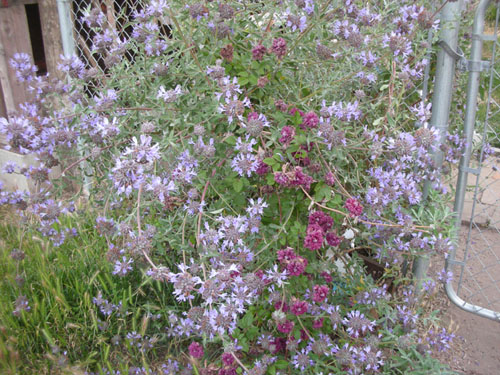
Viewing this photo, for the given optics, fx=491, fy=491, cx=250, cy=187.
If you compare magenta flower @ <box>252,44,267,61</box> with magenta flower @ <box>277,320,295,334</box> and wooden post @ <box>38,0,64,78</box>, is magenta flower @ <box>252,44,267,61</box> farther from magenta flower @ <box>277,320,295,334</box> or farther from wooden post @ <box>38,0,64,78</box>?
wooden post @ <box>38,0,64,78</box>

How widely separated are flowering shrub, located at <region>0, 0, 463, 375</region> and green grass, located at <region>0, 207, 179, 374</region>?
0.22ft

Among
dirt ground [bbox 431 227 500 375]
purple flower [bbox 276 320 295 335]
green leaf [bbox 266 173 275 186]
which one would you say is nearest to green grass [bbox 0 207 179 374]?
purple flower [bbox 276 320 295 335]

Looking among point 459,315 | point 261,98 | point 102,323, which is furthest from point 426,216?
point 102,323

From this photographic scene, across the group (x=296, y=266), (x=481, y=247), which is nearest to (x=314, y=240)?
(x=296, y=266)

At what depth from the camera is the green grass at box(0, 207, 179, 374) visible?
238cm

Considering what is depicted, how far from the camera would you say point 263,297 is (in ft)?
7.32

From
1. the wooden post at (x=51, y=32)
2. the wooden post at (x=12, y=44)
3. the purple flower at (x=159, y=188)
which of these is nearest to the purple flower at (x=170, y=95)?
the purple flower at (x=159, y=188)

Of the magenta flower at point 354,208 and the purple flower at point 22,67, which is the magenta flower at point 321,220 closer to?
the magenta flower at point 354,208

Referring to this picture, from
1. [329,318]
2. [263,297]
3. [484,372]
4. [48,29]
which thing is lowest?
[484,372]

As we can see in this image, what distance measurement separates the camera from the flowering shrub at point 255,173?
1.90 meters

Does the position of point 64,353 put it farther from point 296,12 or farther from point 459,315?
point 459,315

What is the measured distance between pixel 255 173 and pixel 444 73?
1254 mm

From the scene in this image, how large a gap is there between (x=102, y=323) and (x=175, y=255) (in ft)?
1.71

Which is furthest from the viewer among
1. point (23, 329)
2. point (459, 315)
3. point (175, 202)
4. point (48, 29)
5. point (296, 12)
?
point (48, 29)
